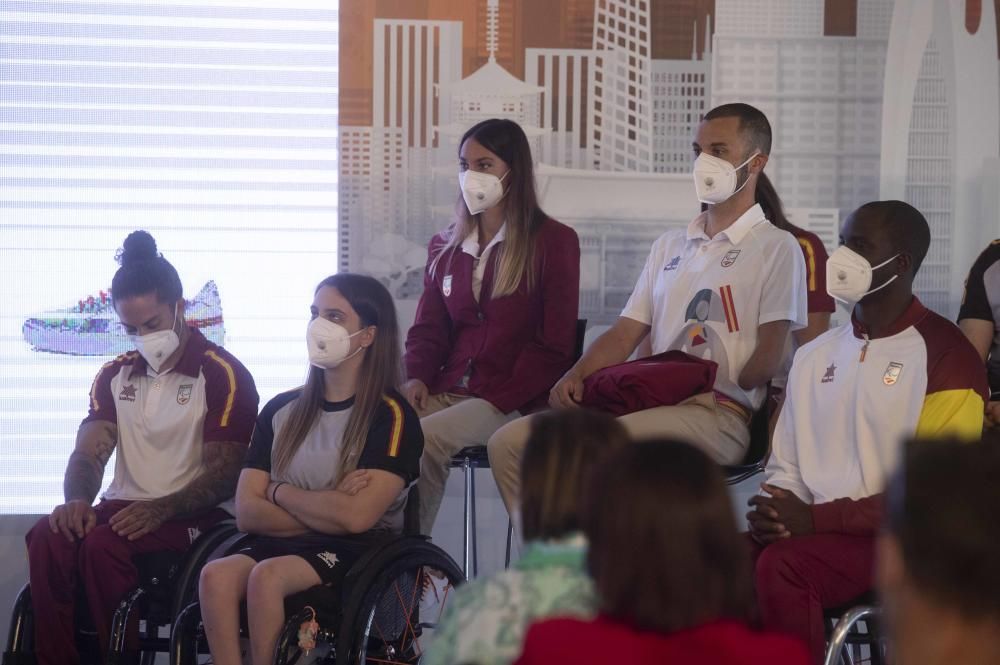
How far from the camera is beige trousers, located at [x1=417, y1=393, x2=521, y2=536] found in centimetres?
354

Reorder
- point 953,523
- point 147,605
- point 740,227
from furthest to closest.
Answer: point 740,227 < point 147,605 < point 953,523

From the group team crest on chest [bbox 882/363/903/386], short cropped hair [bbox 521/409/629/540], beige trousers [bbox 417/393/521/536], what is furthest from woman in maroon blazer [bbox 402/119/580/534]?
short cropped hair [bbox 521/409/629/540]

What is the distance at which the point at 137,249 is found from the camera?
379cm

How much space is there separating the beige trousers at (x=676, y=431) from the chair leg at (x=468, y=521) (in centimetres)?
32

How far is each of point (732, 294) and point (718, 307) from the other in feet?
0.17

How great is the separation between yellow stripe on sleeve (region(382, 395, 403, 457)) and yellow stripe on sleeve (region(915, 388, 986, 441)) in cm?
124

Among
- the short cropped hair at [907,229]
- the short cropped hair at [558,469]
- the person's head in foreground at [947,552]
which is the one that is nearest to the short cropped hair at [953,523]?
the person's head in foreground at [947,552]

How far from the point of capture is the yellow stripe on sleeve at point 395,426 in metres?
3.10

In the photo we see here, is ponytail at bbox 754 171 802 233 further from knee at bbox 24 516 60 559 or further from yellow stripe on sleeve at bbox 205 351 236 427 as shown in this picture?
knee at bbox 24 516 60 559

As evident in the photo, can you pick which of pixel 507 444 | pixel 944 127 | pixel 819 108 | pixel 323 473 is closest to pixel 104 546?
pixel 323 473

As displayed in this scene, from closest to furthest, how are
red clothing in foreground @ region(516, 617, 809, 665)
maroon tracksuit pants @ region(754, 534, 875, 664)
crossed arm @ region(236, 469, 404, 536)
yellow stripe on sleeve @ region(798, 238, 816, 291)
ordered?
red clothing in foreground @ region(516, 617, 809, 665) < maroon tracksuit pants @ region(754, 534, 875, 664) < crossed arm @ region(236, 469, 404, 536) < yellow stripe on sleeve @ region(798, 238, 816, 291)

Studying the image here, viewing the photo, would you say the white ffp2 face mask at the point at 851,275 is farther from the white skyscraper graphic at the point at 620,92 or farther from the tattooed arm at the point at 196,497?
the white skyscraper graphic at the point at 620,92

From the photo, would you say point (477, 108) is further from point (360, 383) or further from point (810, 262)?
point (360, 383)

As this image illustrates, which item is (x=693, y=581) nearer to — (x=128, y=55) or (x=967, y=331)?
(x=967, y=331)
